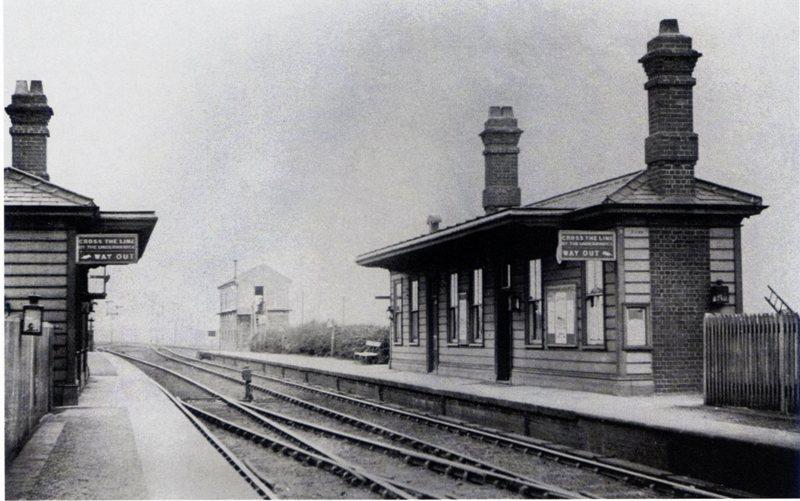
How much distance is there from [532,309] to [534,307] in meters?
0.08

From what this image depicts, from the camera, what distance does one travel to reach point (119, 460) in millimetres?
10484

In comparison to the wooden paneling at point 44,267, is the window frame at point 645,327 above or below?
below

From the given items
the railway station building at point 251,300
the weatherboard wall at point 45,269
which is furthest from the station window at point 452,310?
the railway station building at point 251,300

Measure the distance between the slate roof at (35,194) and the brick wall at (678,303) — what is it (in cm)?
864

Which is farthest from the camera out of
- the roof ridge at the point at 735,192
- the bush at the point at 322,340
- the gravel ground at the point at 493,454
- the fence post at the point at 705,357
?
the bush at the point at 322,340

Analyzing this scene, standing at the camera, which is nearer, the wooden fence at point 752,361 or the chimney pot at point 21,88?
the wooden fence at point 752,361

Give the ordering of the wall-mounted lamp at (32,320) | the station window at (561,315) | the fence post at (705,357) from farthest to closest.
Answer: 1. the station window at (561,315)
2. the fence post at (705,357)
3. the wall-mounted lamp at (32,320)

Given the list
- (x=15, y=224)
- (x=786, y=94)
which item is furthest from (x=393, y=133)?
(x=786, y=94)

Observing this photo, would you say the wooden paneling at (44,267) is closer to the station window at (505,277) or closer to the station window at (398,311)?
the station window at (505,277)

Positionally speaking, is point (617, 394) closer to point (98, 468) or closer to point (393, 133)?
point (98, 468)

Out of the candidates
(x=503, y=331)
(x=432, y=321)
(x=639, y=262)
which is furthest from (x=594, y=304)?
(x=432, y=321)

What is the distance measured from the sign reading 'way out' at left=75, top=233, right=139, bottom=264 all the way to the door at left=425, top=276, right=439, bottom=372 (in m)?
10.3

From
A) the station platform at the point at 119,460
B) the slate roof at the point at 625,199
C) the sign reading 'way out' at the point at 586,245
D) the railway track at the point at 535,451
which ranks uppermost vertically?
the slate roof at the point at 625,199

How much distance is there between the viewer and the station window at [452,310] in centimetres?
2270
